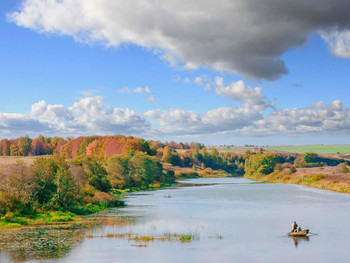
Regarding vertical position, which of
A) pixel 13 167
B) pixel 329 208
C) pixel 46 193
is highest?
pixel 13 167

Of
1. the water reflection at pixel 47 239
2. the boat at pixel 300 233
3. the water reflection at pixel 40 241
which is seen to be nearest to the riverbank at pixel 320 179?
the boat at pixel 300 233

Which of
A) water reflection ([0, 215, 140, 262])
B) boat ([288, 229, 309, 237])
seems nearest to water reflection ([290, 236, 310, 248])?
boat ([288, 229, 309, 237])

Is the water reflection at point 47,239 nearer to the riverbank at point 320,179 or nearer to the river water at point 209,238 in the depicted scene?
the river water at point 209,238

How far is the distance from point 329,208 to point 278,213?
11.5 metres

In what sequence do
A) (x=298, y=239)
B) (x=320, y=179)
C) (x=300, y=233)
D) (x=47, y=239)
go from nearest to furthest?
(x=47, y=239) → (x=298, y=239) → (x=300, y=233) → (x=320, y=179)

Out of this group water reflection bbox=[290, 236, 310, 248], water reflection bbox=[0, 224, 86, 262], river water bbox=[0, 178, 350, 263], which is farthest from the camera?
water reflection bbox=[290, 236, 310, 248]

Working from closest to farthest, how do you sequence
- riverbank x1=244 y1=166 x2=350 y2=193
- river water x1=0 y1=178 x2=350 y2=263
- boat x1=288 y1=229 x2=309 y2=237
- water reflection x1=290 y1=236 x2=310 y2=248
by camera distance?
river water x1=0 y1=178 x2=350 y2=263 < water reflection x1=290 y1=236 x2=310 y2=248 < boat x1=288 y1=229 x2=309 y2=237 < riverbank x1=244 y1=166 x2=350 y2=193

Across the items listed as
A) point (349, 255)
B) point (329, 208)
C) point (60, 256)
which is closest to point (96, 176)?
point (329, 208)

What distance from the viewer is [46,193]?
2012 inches

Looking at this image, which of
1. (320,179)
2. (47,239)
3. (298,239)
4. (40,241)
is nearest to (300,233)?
(298,239)

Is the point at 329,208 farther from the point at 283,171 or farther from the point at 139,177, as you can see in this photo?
the point at 283,171

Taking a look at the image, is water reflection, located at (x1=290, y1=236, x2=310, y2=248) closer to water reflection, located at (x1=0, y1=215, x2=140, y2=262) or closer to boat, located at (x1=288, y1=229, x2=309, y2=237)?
boat, located at (x1=288, y1=229, x2=309, y2=237)

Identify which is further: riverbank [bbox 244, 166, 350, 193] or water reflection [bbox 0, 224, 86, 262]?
riverbank [bbox 244, 166, 350, 193]

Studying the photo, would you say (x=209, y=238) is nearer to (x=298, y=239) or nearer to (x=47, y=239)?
(x=298, y=239)
